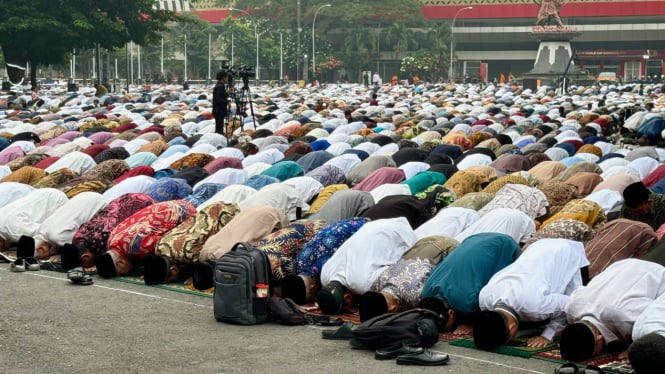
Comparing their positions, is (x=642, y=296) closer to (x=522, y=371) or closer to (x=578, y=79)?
(x=522, y=371)

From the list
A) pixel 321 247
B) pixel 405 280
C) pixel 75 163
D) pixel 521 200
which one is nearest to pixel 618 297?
pixel 405 280

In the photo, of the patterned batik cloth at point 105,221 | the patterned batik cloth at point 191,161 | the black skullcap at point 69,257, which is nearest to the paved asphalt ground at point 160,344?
the black skullcap at point 69,257

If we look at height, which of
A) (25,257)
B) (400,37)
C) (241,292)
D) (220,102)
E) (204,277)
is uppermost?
(400,37)

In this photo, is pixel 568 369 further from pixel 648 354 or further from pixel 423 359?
pixel 423 359

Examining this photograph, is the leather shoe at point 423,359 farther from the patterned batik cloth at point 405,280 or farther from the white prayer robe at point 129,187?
the white prayer robe at point 129,187

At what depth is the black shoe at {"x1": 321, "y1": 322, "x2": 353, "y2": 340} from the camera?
8.64m

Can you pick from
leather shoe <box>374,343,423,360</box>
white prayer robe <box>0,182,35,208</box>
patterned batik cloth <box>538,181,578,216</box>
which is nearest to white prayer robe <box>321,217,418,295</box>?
leather shoe <box>374,343,423,360</box>

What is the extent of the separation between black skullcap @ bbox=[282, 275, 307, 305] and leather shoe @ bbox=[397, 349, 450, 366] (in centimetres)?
223

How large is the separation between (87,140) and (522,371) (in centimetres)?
1512

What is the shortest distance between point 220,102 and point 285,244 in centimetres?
1195

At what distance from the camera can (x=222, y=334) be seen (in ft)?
29.0

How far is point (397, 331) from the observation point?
8203mm

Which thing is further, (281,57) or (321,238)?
(281,57)

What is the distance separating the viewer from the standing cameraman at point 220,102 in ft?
71.8
